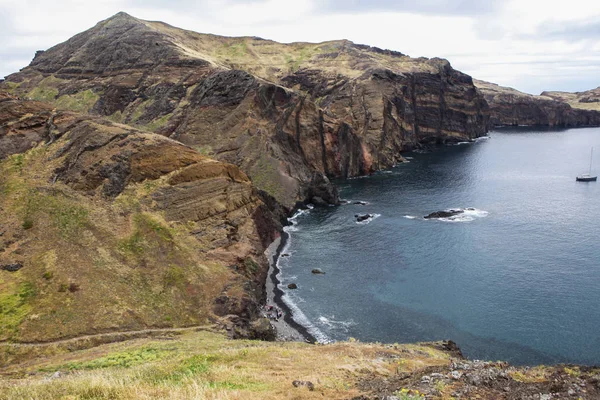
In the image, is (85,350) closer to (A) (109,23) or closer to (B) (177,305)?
(B) (177,305)

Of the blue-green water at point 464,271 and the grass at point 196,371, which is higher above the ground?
the grass at point 196,371

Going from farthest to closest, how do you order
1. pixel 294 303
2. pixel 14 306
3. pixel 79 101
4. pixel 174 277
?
pixel 79 101, pixel 294 303, pixel 174 277, pixel 14 306

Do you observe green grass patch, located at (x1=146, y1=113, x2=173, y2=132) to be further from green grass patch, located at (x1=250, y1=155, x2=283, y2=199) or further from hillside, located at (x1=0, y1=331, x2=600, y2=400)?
hillside, located at (x1=0, y1=331, x2=600, y2=400)

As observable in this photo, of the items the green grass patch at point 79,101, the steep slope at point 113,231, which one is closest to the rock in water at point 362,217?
the steep slope at point 113,231

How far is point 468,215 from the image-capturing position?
9406 centimetres

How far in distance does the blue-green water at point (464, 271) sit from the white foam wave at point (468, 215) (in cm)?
61

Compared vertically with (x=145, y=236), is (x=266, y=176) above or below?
above

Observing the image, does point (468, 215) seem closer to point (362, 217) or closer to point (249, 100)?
point (362, 217)

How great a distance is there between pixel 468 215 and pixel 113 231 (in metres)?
70.6

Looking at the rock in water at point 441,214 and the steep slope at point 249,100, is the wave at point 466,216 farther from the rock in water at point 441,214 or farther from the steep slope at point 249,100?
the steep slope at point 249,100

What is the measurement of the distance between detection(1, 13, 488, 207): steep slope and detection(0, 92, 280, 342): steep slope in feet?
115

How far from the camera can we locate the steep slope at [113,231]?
Result: 4353 cm

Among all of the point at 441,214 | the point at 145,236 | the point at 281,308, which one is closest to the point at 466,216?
the point at 441,214

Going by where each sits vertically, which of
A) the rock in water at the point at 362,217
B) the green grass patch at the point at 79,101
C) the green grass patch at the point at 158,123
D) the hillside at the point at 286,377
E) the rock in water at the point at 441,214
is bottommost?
the rock in water at the point at 362,217
